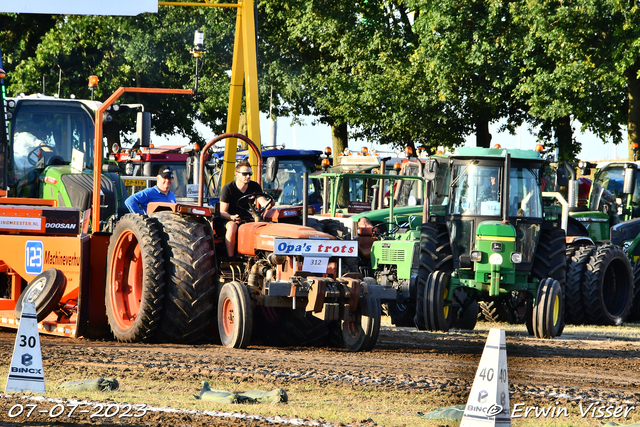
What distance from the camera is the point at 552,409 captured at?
5.79 metres

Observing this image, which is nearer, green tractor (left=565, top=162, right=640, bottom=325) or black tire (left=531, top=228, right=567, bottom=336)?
black tire (left=531, top=228, right=567, bottom=336)

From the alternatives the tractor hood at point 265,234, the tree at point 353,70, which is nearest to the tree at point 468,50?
the tree at point 353,70

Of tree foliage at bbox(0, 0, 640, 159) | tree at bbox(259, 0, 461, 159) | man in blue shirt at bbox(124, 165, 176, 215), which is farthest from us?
tree at bbox(259, 0, 461, 159)

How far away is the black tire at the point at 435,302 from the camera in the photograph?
11430 millimetres

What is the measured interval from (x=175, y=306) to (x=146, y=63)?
838 inches

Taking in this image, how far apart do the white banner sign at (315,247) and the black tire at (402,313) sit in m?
4.60

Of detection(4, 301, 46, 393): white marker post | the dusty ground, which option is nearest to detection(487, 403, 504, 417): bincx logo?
the dusty ground

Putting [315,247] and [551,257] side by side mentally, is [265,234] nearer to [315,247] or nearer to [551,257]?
[315,247]

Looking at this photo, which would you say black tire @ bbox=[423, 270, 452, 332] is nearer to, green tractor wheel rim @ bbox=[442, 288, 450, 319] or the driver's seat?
green tractor wheel rim @ bbox=[442, 288, 450, 319]

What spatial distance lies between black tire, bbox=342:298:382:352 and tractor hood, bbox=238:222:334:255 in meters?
0.71

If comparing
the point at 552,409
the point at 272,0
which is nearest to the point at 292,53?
the point at 272,0

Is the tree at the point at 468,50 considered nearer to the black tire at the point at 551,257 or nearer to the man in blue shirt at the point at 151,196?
the black tire at the point at 551,257

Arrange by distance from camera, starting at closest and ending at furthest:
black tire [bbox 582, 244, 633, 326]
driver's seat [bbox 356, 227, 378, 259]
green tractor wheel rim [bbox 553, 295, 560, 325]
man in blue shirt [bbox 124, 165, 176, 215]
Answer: man in blue shirt [bbox 124, 165, 176, 215], green tractor wheel rim [bbox 553, 295, 560, 325], black tire [bbox 582, 244, 633, 326], driver's seat [bbox 356, 227, 378, 259]

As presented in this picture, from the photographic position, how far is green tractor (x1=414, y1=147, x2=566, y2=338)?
11609 millimetres
